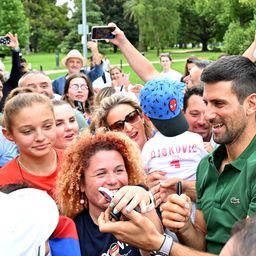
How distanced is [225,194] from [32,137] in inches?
63.5

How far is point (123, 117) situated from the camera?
12.8 ft

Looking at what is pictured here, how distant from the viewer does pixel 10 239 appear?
159cm

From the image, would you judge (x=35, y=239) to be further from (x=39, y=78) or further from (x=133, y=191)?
(x=39, y=78)

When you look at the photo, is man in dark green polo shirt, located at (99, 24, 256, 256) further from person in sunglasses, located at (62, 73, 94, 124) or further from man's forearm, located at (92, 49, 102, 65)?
man's forearm, located at (92, 49, 102, 65)

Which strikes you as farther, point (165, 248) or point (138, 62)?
point (138, 62)

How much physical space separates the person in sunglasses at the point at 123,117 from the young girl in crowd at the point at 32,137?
1.70 feet

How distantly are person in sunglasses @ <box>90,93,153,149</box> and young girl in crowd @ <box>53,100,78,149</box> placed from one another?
423mm

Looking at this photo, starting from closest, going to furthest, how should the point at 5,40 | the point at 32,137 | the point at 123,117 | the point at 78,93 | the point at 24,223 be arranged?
1. the point at 24,223
2. the point at 32,137
3. the point at 123,117
4. the point at 78,93
5. the point at 5,40

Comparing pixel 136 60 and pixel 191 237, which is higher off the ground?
pixel 136 60

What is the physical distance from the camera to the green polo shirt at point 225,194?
91.6 inches

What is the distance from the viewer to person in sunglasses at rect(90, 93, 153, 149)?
3.88 m

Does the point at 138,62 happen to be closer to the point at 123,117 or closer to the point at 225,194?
the point at 123,117

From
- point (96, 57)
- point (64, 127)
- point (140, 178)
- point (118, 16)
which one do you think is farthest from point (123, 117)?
point (118, 16)

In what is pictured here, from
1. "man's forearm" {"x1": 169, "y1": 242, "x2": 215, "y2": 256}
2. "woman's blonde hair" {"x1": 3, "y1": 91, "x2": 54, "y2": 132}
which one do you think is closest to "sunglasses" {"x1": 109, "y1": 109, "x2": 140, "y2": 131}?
"woman's blonde hair" {"x1": 3, "y1": 91, "x2": 54, "y2": 132}
